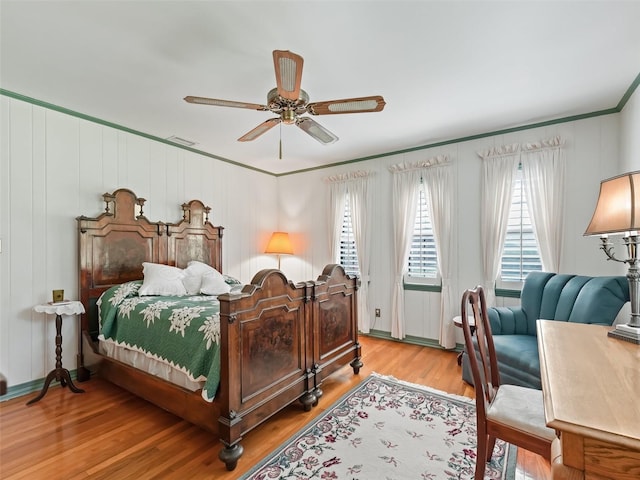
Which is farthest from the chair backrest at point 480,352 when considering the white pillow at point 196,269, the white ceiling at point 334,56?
the white pillow at point 196,269

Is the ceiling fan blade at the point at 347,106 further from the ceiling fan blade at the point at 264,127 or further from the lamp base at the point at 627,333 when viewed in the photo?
the lamp base at the point at 627,333

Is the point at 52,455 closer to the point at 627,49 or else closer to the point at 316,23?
the point at 316,23

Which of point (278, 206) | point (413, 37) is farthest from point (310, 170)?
point (413, 37)

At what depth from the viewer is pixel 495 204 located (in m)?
3.51

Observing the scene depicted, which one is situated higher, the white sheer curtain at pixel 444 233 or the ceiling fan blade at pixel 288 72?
the ceiling fan blade at pixel 288 72

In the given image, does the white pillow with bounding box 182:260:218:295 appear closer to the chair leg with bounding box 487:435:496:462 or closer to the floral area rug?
the floral area rug

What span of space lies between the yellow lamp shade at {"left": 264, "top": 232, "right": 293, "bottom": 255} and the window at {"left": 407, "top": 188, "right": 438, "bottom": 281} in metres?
2.04

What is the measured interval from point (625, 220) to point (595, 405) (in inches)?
41.8

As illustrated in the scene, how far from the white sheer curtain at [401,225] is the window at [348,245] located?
72 cm

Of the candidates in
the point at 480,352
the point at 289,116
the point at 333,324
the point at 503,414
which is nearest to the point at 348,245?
the point at 333,324

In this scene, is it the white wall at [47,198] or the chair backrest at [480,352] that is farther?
the white wall at [47,198]

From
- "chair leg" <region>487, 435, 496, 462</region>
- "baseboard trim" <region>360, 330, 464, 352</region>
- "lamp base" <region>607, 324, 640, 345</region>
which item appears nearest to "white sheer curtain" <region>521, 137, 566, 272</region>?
"baseboard trim" <region>360, 330, 464, 352</region>

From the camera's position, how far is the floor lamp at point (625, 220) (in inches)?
56.1

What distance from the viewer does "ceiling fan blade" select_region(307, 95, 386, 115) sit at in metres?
1.99
